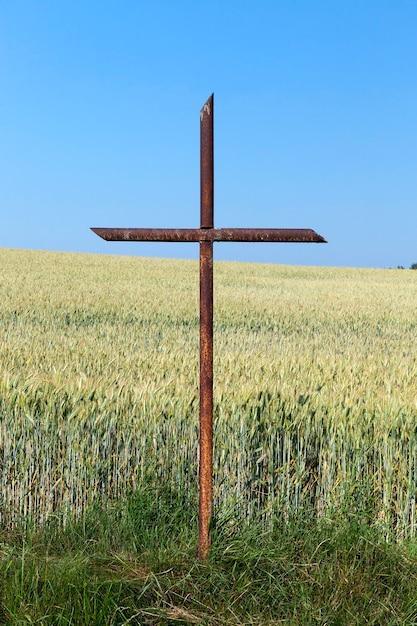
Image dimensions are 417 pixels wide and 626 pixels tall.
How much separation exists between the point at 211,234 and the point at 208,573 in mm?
1596

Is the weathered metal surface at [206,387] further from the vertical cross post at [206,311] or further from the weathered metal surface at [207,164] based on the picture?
the weathered metal surface at [207,164]

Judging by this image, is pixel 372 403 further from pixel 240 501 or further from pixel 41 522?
pixel 41 522

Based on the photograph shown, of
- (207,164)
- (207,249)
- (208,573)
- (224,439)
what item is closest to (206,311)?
(207,249)

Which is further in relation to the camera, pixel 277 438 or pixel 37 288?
pixel 37 288

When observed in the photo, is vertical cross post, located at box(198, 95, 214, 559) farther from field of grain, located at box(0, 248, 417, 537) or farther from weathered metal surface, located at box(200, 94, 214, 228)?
field of grain, located at box(0, 248, 417, 537)

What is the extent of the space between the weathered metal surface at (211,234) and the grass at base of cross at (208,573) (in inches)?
57.1

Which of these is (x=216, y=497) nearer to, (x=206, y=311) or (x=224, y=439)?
(x=224, y=439)

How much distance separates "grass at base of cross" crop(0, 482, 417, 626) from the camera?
2.84 metres

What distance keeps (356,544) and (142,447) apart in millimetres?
1329

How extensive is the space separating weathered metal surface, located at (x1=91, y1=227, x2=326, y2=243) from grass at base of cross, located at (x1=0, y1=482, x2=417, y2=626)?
4.76 ft

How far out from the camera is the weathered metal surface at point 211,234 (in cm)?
302

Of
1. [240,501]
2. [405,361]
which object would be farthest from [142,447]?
[405,361]

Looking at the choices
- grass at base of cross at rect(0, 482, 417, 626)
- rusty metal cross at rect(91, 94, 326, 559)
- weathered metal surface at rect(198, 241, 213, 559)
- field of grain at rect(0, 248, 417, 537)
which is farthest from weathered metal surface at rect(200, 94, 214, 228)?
grass at base of cross at rect(0, 482, 417, 626)

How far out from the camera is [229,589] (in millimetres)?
3025
